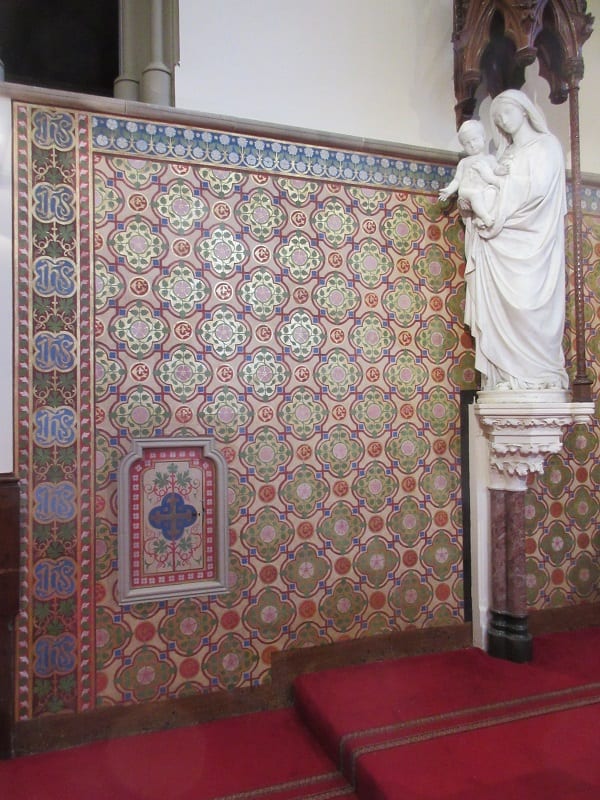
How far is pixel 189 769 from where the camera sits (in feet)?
7.44

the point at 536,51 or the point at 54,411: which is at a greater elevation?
the point at 536,51

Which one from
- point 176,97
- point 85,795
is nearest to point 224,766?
point 85,795

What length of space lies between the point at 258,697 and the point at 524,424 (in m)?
1.79

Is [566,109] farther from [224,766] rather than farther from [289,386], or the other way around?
[224,766]

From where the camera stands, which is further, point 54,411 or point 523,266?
point 523,266

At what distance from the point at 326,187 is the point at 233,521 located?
66.5 inches

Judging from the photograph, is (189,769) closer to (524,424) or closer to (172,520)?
(172,520)

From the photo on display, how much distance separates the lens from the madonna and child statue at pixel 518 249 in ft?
9.38

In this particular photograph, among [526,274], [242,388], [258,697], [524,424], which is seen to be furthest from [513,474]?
[258,697]

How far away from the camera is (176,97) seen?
2.77m

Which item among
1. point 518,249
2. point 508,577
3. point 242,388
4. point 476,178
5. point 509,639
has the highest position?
point 476,178

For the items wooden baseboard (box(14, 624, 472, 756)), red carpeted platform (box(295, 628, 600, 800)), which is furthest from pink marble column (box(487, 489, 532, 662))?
wooden baseboard (box(14, 624, 472, 756))

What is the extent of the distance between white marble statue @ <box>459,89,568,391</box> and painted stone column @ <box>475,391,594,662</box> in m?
0.13

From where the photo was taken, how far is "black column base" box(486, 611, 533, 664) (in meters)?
2.91
